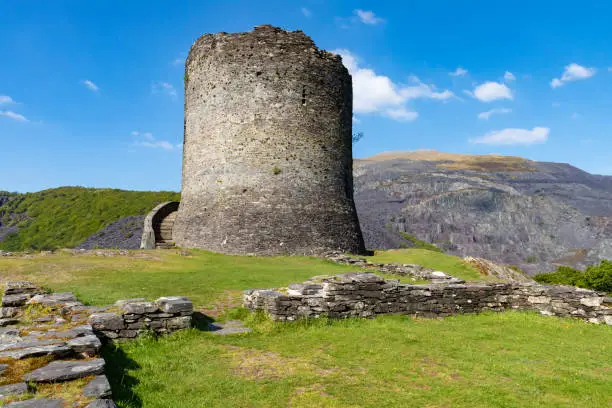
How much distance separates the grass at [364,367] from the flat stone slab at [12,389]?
983mm

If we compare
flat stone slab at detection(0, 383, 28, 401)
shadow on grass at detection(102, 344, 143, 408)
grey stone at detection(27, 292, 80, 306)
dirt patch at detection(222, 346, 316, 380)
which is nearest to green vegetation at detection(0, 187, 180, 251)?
grey stone at detection(27, 292, 80, 306)

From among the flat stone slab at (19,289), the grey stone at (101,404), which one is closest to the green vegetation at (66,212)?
the flat stone slab at (19,289)

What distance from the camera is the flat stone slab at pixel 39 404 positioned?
3.97 m

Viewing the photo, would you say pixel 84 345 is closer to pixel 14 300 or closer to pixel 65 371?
pixel 65 371

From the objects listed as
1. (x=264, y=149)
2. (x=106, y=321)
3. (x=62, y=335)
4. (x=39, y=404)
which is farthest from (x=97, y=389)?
(x=264, y=149)

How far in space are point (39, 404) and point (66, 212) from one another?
44089 millimetres

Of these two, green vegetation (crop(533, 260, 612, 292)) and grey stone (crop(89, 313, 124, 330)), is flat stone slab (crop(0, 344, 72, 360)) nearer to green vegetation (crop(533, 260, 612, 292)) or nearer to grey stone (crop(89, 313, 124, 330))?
grey stone (crop(89, 313, 124, 330))

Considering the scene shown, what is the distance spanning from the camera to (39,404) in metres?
4.05

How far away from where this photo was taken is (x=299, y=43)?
73.9 ft

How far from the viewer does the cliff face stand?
3438 inches

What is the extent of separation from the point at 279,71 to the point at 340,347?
16.9 metres

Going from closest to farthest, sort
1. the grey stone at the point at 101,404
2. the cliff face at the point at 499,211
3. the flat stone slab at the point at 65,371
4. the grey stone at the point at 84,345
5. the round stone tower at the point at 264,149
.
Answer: the grey stone at the point at 101,404, the flat stone slab at the point at 65,371, the grey stone at the point at 84,345, the round stone tower at the point at 264,149, the cliff face at the point at 499,211

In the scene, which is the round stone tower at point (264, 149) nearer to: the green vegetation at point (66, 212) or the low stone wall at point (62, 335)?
the low stone wall at point (62, 335)

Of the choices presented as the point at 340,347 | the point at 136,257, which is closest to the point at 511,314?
the point at 340,347
